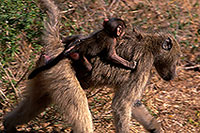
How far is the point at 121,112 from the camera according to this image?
4.13 m

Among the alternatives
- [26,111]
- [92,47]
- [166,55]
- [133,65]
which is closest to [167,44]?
[166,55]

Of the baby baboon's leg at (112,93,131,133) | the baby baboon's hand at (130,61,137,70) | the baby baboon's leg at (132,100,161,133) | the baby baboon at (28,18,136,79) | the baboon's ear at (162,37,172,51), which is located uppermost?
the baby baboon at (28,18,136,79)

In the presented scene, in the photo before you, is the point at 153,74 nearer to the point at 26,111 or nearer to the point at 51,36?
the point at 51,36

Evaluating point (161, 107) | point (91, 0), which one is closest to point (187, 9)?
point (91, 0)

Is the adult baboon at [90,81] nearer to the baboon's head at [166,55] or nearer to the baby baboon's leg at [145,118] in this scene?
the baboon's head at [166,55]

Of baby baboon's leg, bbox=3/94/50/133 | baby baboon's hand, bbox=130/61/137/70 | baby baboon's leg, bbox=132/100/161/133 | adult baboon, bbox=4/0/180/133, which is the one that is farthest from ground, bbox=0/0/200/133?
baby baboon's hand, bbox=130/61/137/70

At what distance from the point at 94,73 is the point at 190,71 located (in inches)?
149

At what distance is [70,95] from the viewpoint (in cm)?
380

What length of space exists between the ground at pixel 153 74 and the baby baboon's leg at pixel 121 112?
0.92 m

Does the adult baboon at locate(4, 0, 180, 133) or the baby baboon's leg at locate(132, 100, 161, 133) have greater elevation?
the adult baboon at locate(4, 0, 180, 133)

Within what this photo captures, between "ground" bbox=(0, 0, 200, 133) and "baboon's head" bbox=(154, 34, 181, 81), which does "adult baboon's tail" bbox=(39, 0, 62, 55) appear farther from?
"baboon's head" bbox=(154, 34, 181, 81)

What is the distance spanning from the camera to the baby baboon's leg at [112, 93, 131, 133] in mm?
4109

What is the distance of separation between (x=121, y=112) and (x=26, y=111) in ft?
4.31

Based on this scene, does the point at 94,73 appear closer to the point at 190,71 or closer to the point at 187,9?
the point at 190,71
